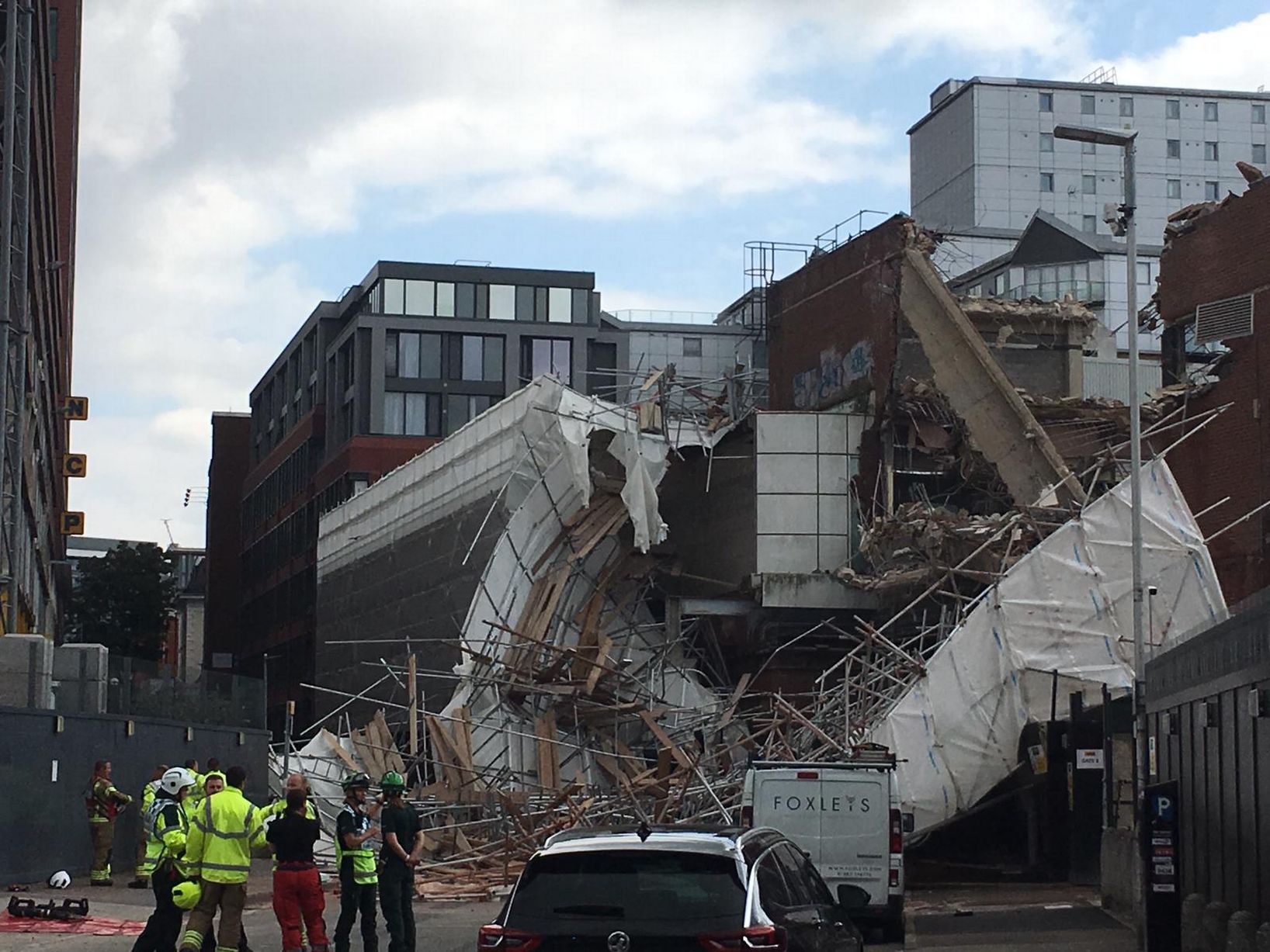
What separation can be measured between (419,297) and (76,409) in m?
31.3

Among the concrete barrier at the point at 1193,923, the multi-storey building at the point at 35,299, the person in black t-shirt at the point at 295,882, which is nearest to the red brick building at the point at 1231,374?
Answer: the concrete barrier at the point at 1193,923

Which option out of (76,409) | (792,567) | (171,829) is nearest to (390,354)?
(76,409)

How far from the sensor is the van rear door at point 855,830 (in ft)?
62.5

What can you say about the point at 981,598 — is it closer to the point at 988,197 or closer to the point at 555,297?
the point at 555,297

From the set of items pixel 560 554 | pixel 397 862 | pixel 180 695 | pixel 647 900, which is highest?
pixel 560 554

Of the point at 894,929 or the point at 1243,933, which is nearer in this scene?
the point at 1243,933

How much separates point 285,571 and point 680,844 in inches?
3099

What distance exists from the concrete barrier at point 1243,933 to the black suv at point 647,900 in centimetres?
608

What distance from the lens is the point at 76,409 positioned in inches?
2120

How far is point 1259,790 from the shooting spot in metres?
14.8

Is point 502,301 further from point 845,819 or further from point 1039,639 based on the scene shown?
point 845,819

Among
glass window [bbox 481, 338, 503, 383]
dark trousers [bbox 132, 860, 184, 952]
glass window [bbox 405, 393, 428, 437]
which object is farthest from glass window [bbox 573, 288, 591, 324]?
dark trousers [bbox 132, 860, 184, 952]

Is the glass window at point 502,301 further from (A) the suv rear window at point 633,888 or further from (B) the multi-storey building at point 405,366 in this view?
(A) the suv rear window at point 633,888

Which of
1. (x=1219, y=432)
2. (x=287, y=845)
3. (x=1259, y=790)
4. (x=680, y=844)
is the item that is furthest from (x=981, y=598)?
(x=680, y=844)
